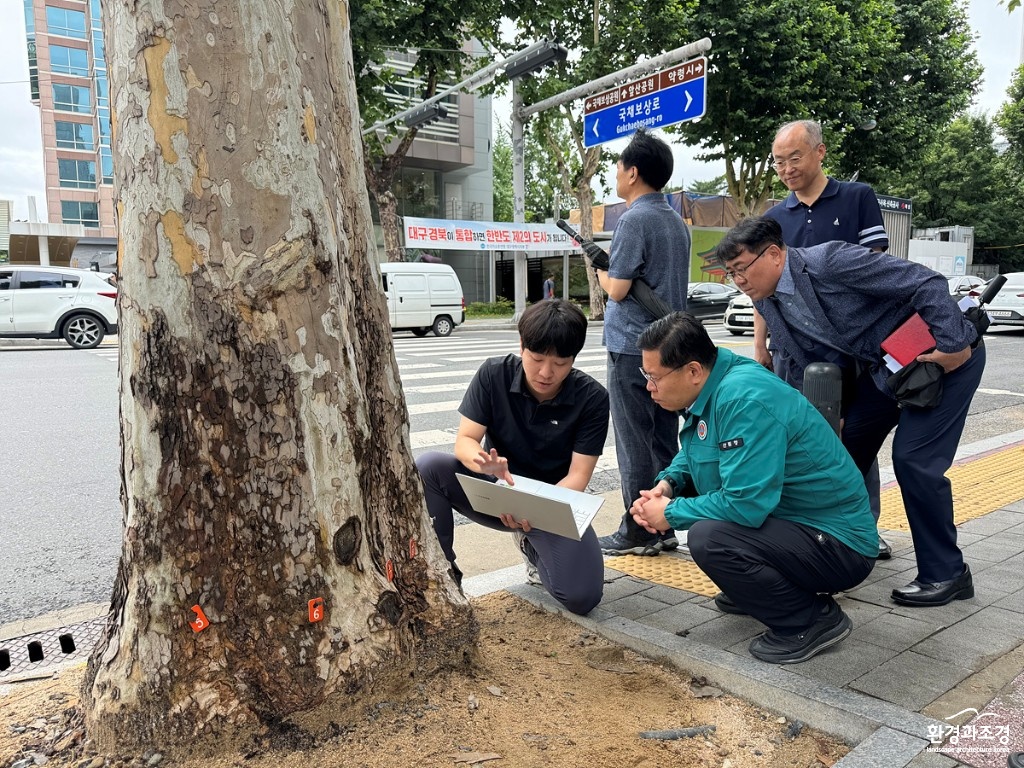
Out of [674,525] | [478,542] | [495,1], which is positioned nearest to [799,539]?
[674,525]

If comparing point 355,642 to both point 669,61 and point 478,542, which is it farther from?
point 669,61

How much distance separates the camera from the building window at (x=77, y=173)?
42875 millimetres

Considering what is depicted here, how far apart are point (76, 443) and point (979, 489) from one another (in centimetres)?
666

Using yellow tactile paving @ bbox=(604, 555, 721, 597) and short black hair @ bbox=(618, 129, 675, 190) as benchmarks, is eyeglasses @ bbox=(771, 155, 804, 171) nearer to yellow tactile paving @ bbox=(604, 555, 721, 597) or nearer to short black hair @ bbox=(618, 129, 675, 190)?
short black hair @ bbox=(618, 129, 675, 190)

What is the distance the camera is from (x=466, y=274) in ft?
99.2

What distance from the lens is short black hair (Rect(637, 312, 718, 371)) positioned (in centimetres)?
235

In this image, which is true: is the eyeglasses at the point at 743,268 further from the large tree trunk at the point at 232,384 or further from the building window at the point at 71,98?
the building window at the point at 71,98

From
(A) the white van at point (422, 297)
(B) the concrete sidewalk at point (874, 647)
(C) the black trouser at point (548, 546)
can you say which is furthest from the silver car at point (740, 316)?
(C) the black trouser at point (548, 546)

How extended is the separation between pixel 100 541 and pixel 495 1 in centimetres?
1536

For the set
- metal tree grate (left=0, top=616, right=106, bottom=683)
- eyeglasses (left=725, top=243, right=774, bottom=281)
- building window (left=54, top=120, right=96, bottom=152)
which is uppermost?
building window (left=54, top=120, right=96, bottom=152)

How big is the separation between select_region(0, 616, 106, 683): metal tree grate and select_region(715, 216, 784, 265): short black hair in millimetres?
2782

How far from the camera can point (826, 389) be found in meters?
2.96

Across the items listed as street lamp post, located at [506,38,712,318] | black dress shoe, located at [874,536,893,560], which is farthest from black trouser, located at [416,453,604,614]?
street lamp post, located at [506,38,712,318]

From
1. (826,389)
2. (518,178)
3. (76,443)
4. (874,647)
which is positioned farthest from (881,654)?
(518,178)
